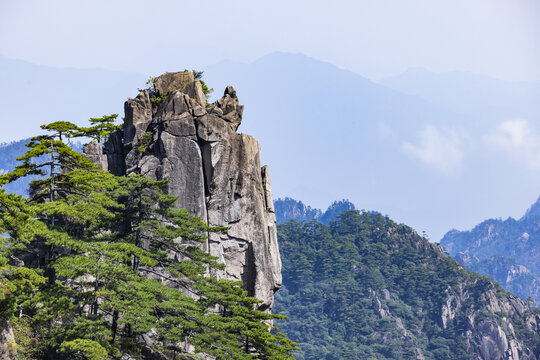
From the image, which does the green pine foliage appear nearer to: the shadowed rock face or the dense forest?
the shadowed rock face

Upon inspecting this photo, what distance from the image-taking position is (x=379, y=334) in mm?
155375

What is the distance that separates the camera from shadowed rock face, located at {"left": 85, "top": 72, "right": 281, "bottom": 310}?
47.3 metres

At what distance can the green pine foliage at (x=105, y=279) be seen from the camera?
1280 inches

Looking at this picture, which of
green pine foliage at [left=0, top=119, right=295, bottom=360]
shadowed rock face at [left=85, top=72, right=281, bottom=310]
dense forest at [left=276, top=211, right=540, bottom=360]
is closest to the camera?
green pine foliage at [left=0, top=119, right=295, bottom=360]

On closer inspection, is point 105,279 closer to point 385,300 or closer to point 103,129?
point 103,129

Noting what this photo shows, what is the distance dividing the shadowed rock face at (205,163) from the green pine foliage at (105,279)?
4.69 m

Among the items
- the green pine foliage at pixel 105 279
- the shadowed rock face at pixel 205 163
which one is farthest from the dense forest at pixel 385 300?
the green pine foliage at pixel 105 279

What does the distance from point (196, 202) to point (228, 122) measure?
6558 mm

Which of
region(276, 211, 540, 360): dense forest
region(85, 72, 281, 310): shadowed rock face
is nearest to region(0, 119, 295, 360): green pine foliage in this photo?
region(85, 72, 281, 310): shadowed rock face

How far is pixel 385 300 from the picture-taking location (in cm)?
16812

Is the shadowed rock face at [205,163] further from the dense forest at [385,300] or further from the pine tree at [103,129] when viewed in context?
the dense forest at [385,300]

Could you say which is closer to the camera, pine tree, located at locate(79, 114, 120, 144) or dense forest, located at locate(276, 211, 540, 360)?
pine tree, located at locate(79, 114, 120, 144)

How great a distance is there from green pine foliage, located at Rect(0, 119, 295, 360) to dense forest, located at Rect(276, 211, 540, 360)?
4478 inches

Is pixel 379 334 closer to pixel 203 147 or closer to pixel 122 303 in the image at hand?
pixel 203 147
